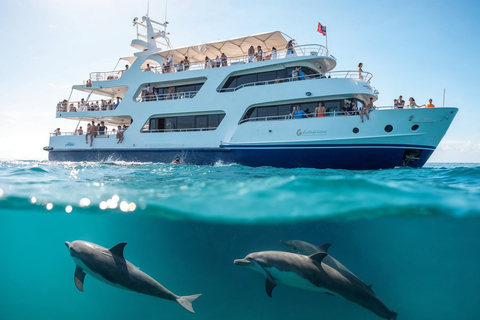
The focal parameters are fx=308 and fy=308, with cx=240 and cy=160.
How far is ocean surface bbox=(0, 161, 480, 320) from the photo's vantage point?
7.62 m

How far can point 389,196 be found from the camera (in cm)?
723

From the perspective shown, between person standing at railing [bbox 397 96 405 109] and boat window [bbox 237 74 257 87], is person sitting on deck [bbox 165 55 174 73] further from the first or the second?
person standing at railing [bbox 397 96 405 109]

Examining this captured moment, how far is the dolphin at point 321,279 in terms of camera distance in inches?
189

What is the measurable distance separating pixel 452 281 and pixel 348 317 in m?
11.5

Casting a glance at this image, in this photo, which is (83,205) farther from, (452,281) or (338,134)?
(452,281)

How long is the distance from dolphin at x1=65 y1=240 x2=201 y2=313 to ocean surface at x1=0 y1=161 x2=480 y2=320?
2.82 m

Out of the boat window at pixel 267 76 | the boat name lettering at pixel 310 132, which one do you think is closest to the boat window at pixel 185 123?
the boat window at pixel 267 76

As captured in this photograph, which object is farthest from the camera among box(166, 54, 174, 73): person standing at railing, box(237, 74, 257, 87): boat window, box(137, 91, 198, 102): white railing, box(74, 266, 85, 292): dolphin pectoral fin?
box(166, 54, 174, 73): person standing at railing

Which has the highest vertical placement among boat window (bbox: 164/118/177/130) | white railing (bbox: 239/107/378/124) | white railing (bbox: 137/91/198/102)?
white railing (bbox: 137/91/198/102)

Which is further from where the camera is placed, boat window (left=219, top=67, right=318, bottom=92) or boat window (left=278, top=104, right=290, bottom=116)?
boat window (left=219, top=67, right=318, bottom=92)

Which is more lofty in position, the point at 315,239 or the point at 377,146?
the point at 377,146

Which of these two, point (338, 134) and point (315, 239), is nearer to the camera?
point (315, 239)

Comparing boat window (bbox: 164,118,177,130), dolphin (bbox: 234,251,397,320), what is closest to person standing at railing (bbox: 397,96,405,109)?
dolphin (bbox: 234,251,397,320)

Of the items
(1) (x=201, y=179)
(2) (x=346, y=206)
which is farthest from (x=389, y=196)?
(1) (x=201, y=179)
